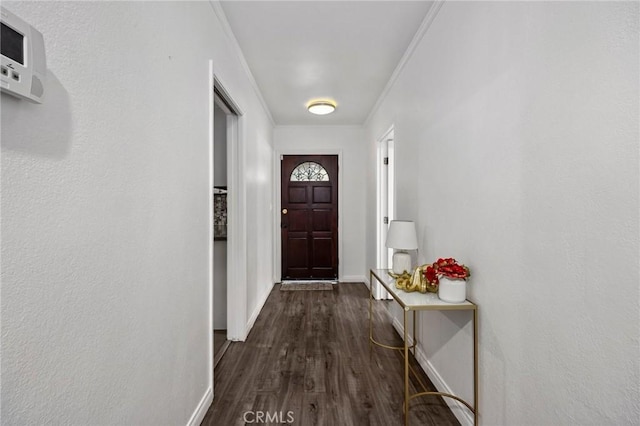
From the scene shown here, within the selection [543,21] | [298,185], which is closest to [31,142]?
[543,21]

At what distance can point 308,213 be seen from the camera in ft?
16.4

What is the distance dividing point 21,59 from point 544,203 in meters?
1.51

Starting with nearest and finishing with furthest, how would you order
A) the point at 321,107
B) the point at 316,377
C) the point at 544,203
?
the point at 544,203
the point at 316,377
the point at 321,107

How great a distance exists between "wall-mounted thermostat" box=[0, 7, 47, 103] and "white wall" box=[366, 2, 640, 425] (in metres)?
1.42

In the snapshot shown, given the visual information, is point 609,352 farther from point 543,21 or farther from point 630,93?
point 543,21

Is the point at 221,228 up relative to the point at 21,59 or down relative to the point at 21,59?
down

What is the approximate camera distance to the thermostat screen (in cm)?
58

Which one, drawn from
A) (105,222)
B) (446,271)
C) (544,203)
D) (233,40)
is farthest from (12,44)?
(233,40)

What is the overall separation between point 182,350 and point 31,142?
1.15 metres

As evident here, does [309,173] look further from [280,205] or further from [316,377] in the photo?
[316,377]

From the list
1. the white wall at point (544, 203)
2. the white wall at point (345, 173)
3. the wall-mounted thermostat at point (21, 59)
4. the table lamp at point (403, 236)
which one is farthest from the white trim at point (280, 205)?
the wall-mounted thermostat at point (21, 59)

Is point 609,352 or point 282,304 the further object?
point 282,304

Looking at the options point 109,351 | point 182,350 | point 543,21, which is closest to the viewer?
point 109,351

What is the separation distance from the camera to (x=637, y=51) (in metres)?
0.80
